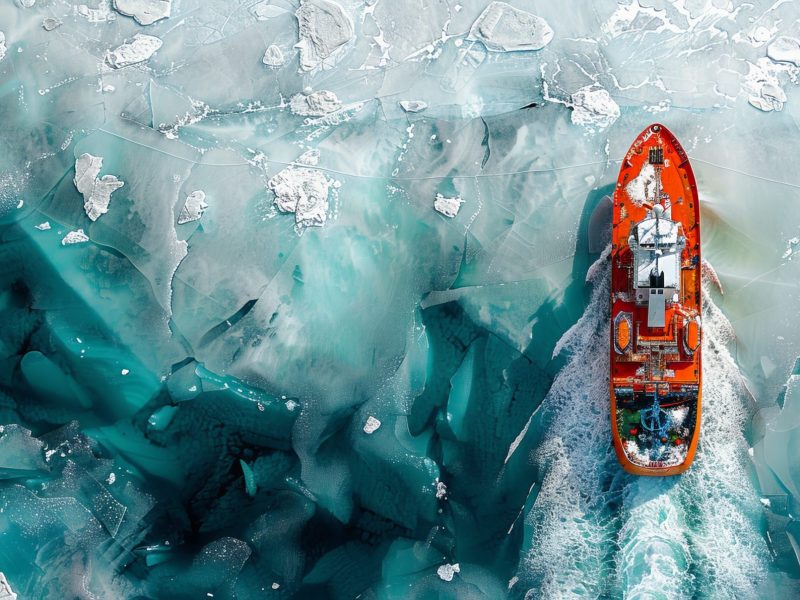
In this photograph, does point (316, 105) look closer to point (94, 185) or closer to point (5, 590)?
point (94, 185)

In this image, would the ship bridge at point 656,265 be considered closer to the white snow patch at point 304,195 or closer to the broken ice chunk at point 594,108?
the broken ice chunk at point 594,108

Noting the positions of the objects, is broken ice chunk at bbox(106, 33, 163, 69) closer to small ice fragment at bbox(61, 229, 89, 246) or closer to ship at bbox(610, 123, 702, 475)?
small ice fragment at bbox(61, 229, 89, 246)

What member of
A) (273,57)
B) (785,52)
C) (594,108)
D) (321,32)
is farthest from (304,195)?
(785,52)

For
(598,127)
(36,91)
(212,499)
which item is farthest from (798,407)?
(36,91)

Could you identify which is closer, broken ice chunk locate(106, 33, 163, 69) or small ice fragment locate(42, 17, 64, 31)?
broken ice chunk locate(106, 33, 163, 69)

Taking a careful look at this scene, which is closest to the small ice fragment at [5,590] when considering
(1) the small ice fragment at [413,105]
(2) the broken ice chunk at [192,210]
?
(2) the broken ice chunk at [192,210]

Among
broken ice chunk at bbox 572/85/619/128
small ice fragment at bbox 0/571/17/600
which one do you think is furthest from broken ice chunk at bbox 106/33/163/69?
small ice fragment at bbox 0/571/17/600
